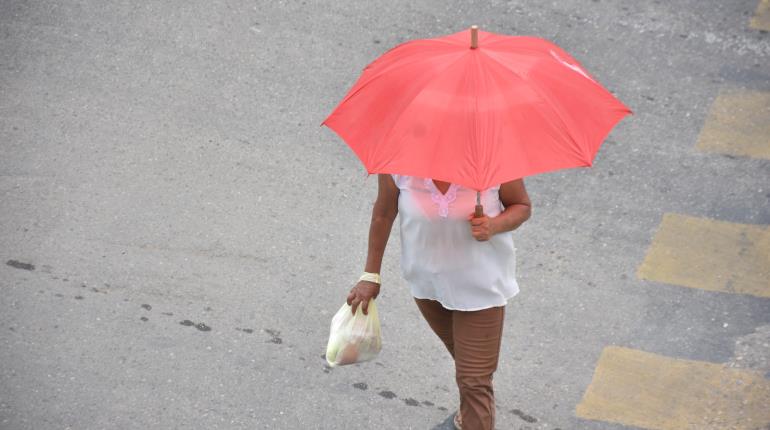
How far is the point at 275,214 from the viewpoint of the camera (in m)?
6.99

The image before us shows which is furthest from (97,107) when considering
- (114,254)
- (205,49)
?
(114,254)

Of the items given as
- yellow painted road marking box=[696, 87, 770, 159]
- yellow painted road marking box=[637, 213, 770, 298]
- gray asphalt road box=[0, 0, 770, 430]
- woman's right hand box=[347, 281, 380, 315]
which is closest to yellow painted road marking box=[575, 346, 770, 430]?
gray asphalt road box=[0, 0, 770, 430]

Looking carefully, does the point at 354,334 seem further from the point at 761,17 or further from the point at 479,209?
the point at 761,17

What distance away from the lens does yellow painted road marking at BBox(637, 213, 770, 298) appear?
255 inches

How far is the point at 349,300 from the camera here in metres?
4.90

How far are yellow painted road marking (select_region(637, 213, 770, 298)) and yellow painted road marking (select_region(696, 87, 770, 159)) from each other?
0.81 m

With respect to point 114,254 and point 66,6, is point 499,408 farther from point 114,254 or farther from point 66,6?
point 66,6

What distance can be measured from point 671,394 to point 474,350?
147cm

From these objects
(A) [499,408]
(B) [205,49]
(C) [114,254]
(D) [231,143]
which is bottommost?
(A) [499,408]

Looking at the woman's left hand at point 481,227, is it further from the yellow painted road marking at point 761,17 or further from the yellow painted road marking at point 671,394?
the yellow painted road marking at point 761,17

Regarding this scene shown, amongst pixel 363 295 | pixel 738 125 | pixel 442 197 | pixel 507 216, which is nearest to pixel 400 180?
pixel 442 197

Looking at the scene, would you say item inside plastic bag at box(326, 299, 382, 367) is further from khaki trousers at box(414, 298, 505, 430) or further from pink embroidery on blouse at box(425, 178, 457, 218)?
pink embroidery on blouse at box(425, 178, 457, 218)

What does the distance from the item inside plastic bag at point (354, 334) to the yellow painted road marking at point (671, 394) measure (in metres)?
1.34

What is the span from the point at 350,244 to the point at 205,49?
2.41 metres
